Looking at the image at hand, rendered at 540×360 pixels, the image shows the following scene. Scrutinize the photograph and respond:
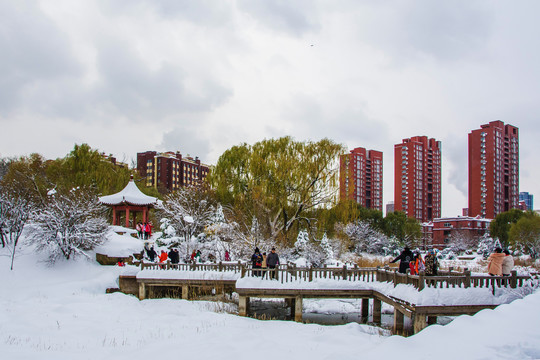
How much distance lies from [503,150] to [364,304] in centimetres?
7060

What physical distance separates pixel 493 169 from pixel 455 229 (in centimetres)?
1236

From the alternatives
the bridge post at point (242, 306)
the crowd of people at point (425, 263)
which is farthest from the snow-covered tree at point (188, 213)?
the bridge post at point (242, 306)

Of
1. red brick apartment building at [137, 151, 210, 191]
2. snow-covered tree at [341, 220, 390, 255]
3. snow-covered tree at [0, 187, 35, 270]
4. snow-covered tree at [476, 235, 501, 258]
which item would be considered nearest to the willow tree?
snow-covered tree at [0, 187, 35, 270]

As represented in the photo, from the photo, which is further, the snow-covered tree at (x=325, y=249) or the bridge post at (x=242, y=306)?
the snow-covered tree at (x=325, y=249)

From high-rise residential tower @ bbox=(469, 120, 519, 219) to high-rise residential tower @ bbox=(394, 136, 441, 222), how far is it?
474 inches

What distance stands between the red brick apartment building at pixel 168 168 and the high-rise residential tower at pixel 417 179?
4439 centimetres

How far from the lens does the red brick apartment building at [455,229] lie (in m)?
74.8

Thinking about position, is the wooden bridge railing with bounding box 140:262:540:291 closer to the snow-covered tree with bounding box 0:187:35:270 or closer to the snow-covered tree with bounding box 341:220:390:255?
the snow-covered tree with bounding box 0:187:35:270

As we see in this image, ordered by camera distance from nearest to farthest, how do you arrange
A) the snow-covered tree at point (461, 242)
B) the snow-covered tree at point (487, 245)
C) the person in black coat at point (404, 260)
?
the person in black coat at point (404, 260) < the snow-covered tree at point (487, 245) < the snow-covered tree at point (461, 242)

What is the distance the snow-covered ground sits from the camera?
8.91 meters

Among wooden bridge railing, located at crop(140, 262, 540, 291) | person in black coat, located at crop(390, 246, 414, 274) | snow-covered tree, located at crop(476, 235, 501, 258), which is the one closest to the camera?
wooden bridge railing, located at crop(140, 262, 540, 291)

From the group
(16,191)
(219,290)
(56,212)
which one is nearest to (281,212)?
(219,290)

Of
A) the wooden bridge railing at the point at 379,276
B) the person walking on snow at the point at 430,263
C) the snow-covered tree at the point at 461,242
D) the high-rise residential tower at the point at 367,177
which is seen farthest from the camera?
the high-rise residential tower at the point at 367,177

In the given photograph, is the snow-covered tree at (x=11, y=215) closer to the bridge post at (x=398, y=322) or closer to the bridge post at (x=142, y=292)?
the bridge post at (x=142, y=292)
